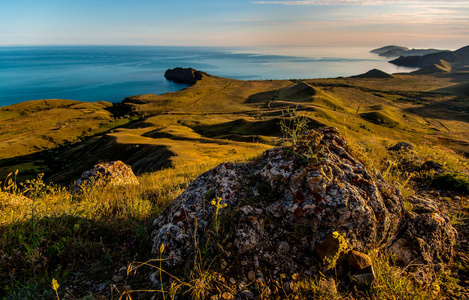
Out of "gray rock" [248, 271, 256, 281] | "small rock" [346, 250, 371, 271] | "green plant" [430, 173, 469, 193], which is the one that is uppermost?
"small rock" [346, 250, 371, 271]

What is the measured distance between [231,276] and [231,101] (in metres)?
116

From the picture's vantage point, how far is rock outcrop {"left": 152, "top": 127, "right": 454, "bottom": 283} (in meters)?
3.27

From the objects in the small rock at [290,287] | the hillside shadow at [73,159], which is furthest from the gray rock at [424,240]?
the hillside shadow at [73,159]

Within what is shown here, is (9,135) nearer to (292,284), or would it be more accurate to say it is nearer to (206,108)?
(206,108)

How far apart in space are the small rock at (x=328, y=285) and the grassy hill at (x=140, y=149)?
38.8 inches

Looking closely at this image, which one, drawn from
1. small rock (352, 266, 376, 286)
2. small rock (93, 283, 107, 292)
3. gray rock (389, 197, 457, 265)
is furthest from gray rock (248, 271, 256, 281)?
gray rock (389, 197, 457, 265)

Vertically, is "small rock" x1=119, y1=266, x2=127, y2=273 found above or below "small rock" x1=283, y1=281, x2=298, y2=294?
below

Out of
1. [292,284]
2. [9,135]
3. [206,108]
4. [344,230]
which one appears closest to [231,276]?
[292,284]

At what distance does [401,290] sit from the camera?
2.90m

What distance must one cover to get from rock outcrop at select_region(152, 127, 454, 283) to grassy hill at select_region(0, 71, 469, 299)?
590 mm

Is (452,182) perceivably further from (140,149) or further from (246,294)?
(140,149)

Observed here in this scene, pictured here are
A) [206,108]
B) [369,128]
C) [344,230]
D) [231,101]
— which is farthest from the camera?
[231,101]

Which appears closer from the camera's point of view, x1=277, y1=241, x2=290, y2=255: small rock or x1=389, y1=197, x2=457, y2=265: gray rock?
x1=277, y1=241, x2=290, y2=255: small rock

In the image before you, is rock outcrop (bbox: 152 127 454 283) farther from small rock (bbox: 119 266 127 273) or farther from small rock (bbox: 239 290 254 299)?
small rock (bbox: 119 266 127 273)
